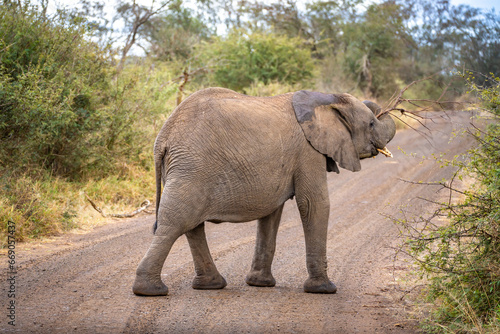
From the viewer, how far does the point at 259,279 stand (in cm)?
620

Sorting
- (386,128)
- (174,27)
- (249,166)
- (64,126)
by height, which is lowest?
(249,166)

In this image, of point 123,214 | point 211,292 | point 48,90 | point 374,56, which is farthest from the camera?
point 374,56

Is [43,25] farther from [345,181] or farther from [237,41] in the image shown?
[237,41]

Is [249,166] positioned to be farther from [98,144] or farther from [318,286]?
[98,144]

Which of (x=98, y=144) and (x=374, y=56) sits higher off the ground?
(x=374, y=56)

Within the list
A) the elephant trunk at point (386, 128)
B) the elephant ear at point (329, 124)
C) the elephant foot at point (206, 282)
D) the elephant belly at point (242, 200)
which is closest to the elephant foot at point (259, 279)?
the elephant foot at point (206, 282)

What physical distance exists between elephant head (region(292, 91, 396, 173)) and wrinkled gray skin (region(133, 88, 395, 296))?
1 centimetres

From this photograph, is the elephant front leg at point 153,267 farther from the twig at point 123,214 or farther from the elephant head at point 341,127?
the twig at point 123,214

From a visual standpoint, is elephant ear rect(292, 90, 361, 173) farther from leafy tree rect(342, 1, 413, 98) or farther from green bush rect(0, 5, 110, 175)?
leafy tree rect(342, 1, 413, 98)

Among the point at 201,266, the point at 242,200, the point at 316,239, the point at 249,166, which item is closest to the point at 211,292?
the point at 201,266

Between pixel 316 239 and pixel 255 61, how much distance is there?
16.5m

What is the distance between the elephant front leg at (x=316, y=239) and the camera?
5.95 m

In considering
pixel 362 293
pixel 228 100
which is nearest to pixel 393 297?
pixel 362 293

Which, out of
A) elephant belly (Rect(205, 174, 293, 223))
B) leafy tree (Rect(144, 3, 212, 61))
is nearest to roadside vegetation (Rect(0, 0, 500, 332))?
elephant belly (Rect(205, 174, 293, 223))
